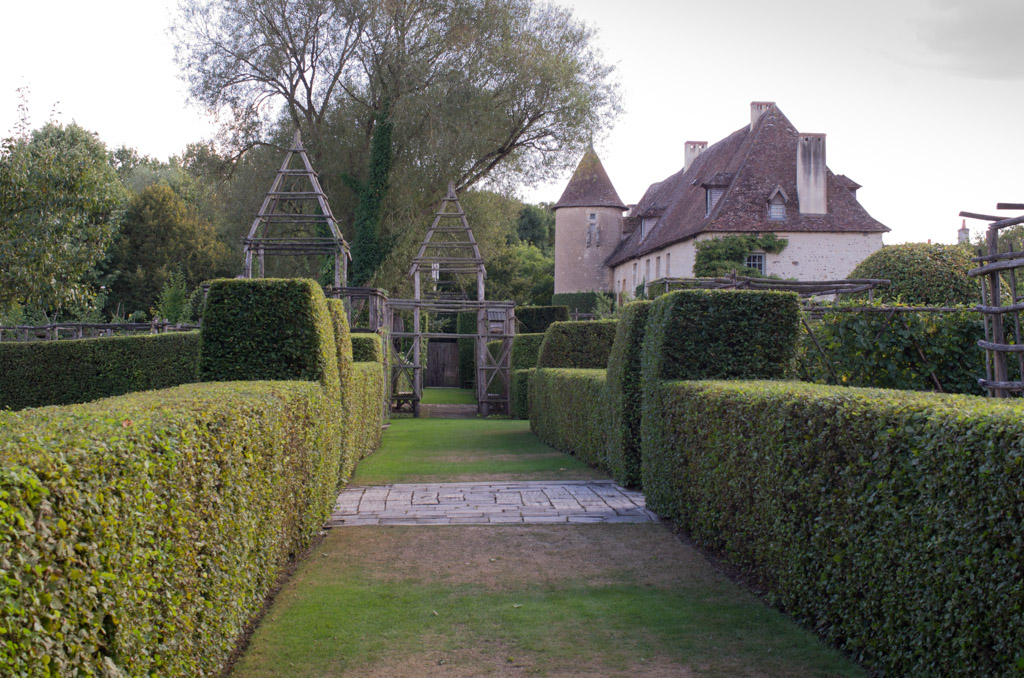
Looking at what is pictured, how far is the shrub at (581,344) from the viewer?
746 inches

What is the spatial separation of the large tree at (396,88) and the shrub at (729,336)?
68.0ft

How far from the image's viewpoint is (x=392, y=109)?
28750 mm

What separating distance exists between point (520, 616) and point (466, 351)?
3155 cm

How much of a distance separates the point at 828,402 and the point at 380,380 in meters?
12.6

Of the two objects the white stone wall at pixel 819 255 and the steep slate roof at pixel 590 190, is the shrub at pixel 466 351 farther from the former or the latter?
the steep slate roof at pixel 590 190

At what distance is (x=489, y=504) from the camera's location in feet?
31.1

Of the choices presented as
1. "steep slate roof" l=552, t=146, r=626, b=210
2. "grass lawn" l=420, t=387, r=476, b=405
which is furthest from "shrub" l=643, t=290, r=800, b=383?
"steep slate roof" l=552, t=146, r=626, b=210

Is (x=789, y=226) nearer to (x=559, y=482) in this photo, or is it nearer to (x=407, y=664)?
(x=559, y=482)

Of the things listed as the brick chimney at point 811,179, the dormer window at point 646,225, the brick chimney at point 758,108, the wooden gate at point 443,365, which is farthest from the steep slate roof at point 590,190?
the brick chimney at point 811,179

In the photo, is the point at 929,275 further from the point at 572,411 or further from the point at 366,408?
the point at 366,408

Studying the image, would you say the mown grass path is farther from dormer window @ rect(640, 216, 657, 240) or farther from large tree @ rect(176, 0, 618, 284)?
dormer window @ rect(640, 216, 657, 240)

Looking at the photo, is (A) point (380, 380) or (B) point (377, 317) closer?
(A) point (380, 380)

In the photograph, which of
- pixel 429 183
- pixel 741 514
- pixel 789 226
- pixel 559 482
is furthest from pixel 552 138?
pixel 741 514

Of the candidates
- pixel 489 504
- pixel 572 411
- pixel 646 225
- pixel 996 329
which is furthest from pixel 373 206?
pixel 996 329
